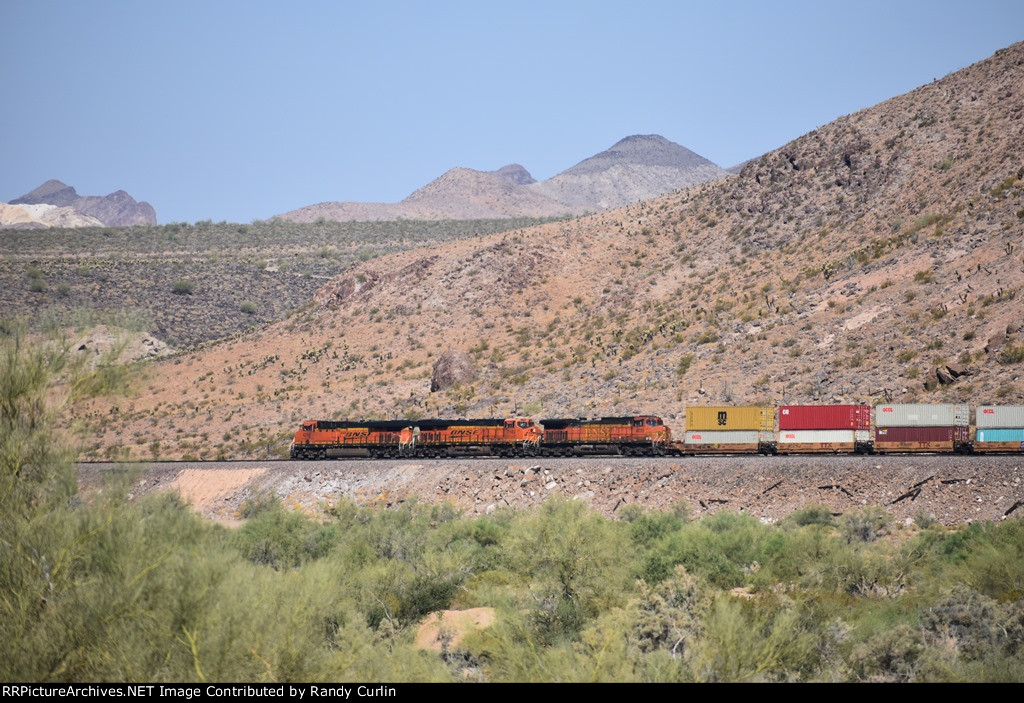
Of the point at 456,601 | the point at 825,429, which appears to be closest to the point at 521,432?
the point at 825,429

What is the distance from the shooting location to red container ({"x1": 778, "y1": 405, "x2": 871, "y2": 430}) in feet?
136

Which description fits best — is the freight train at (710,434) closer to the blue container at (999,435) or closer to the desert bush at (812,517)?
the blue container at (999,435)

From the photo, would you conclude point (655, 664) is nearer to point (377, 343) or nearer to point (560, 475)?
point (560, 475)

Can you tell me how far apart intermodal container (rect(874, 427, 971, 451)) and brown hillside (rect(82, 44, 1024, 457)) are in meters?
6.06

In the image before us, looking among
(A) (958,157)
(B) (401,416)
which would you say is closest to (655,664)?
(B) (401,416)

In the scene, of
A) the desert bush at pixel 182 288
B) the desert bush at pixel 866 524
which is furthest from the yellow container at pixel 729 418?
the desert bush at pixel 182 288

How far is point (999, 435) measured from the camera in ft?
127

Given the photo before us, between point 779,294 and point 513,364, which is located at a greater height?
point 779,294

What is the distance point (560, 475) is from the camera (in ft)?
142

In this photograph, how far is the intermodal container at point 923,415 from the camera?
39.7m

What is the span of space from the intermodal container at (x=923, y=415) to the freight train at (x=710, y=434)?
4 centimetres

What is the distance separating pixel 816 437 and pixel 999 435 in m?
7.47

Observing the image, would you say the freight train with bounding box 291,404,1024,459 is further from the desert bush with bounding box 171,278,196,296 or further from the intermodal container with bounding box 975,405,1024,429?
the desert bush with bounding box 171,278,196,296

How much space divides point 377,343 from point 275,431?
66.4ft
